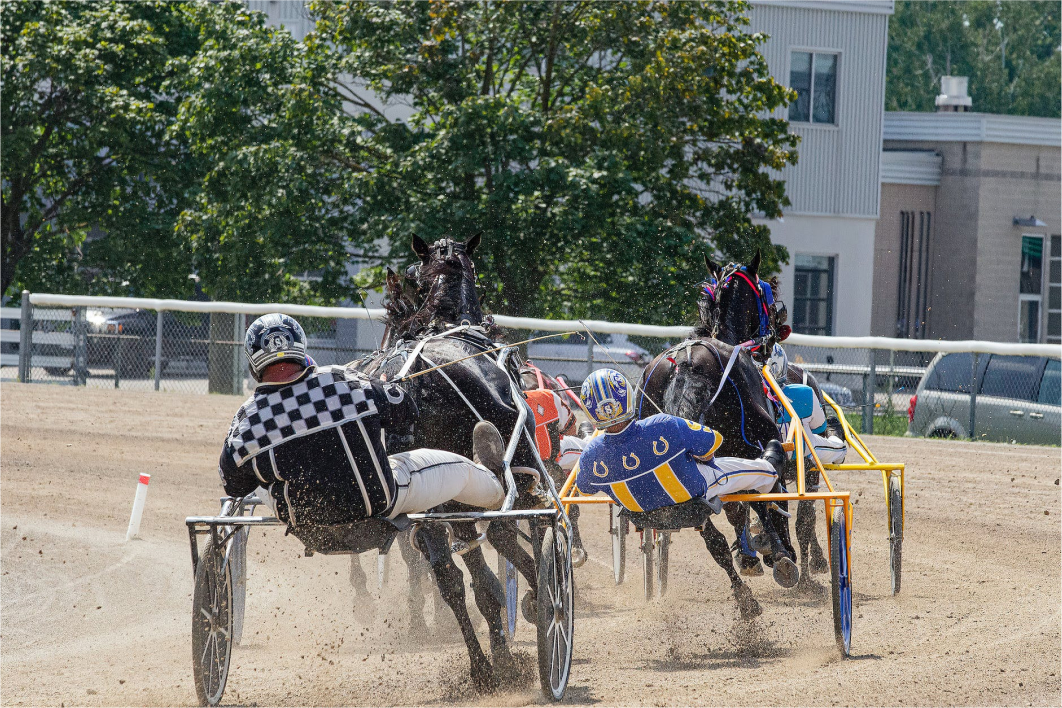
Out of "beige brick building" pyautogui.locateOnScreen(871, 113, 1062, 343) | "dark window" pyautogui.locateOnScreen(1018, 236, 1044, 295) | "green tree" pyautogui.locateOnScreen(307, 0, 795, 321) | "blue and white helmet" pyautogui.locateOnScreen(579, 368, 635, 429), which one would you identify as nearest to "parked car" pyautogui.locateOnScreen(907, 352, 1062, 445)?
"green tree" pyautogui.locateOnScreen(307, 0, 795, 321)

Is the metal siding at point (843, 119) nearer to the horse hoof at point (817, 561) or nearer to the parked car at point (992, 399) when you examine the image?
the parked car at point (992, 399)

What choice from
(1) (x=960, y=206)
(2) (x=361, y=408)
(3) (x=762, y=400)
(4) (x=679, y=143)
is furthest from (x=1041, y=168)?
(2) (x=361, y=408)

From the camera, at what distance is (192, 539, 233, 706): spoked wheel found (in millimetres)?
5195

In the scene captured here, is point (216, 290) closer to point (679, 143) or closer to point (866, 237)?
point (679, 143)

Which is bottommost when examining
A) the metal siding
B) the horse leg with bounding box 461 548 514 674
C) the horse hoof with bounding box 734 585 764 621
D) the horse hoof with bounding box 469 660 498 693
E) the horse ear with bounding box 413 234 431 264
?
the horse hoof with bounding box 469 660 498 693

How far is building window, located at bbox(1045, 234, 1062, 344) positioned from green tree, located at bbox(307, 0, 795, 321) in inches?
557

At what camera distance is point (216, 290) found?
687 inches

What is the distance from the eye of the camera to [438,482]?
18.1ft

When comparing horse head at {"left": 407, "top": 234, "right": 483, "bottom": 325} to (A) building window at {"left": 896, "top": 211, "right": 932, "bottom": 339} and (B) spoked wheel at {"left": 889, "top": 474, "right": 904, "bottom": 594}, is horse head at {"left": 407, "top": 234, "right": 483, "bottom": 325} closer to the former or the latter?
(B) spoked wheel at {"left": 889, "top": 474, "right": 904, "bottom": 594}

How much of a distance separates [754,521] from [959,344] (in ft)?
16.4

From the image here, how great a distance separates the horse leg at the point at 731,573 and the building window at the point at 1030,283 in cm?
2277

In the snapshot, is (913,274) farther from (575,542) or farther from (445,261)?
(445,261)

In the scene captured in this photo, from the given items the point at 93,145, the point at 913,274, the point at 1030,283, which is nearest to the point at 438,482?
the point at 93,145

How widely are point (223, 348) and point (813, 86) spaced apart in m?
13.6
